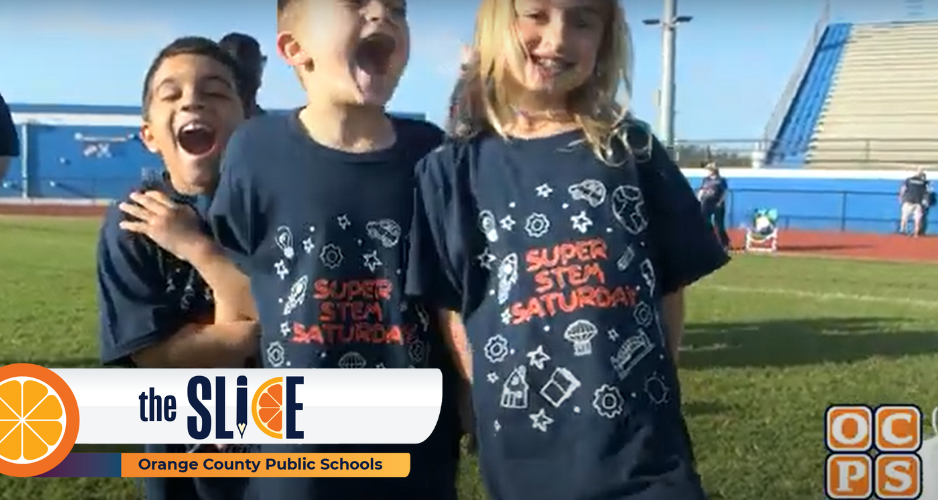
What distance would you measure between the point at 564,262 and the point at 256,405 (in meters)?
0.55

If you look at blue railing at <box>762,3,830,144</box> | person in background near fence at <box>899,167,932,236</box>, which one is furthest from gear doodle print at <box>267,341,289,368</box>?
person in background near fence at <box>899,167,932,236</box>

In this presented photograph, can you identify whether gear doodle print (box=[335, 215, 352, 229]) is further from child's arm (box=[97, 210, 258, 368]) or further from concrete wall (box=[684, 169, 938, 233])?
concrete wall (box=[684, 169, 938, 233])

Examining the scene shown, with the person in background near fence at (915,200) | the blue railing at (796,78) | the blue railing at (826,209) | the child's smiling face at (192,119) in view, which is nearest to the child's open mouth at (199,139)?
the child's smiling face at (192,119)

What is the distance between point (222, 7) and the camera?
177cm

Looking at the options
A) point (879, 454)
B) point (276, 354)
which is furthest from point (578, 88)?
point (879, 454)

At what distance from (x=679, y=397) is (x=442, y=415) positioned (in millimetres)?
320

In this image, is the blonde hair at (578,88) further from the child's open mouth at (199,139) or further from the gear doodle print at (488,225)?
the child's open mouth at (199,139)

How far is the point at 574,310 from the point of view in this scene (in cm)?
140

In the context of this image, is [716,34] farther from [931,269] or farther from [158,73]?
[931,269]

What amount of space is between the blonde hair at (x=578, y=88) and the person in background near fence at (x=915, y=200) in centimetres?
99

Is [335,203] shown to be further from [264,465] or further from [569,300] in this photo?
[264,465]

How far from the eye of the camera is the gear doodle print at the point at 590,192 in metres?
1.41

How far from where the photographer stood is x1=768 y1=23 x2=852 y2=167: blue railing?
77.0 inches

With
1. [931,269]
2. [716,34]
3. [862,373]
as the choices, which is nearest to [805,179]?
[931,269]
